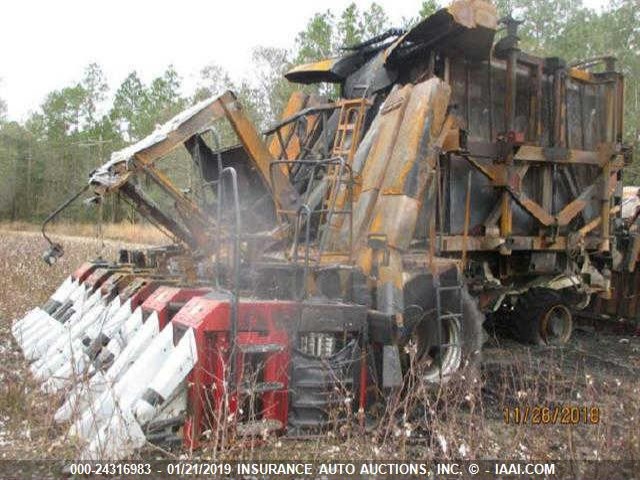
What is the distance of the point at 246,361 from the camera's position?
407 centimetres

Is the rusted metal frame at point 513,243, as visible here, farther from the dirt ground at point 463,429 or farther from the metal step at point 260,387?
the metal step at point 260,387

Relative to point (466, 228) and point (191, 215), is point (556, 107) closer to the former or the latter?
point (466, 228)

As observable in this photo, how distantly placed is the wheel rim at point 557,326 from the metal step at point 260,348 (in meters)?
4.23

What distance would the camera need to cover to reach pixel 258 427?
3902 mm

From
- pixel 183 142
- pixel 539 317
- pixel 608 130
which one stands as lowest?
pixel 539 317

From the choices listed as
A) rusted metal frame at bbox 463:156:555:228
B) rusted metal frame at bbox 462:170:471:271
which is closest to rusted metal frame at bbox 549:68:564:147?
rusted metal frame at bbox 463:156:555:228

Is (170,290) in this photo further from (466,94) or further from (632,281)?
(632,281)

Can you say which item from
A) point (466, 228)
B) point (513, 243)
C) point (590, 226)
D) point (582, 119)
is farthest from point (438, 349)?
point (582, 119)

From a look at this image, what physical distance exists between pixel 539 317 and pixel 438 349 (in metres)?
2.46

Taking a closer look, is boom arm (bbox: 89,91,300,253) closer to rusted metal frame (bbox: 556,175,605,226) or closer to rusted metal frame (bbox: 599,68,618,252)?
rusted metal frame (bbox: 556,175,605,226)

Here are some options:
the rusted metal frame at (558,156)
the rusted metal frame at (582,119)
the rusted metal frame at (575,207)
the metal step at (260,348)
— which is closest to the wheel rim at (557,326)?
the rusted metal frame at (575,207)

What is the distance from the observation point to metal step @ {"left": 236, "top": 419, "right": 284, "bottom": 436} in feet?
12.3

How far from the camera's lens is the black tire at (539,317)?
7.25 m

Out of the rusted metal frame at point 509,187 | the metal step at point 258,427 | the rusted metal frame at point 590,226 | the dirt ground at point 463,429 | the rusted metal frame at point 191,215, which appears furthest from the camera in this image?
the rusted metal frame at point 590,226
